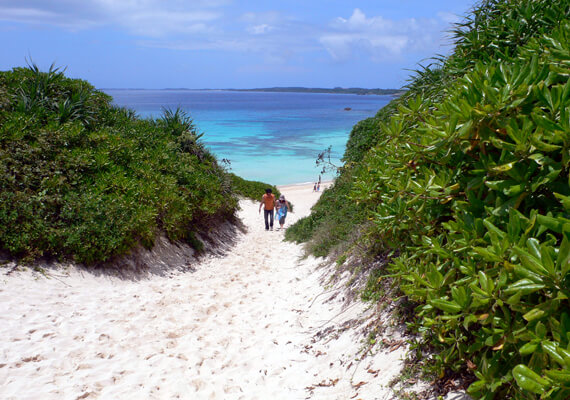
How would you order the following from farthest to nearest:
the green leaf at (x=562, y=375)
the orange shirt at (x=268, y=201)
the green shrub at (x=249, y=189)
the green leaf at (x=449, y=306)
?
the green shrub at (x=249, y=189)
the orange shirt at (x=268, y=201)
the green leaf at (x=449, y=306)
the green leaf at (x=562, y=375)

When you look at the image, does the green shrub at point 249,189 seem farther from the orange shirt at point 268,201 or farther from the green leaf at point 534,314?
the green leaf at point 534,314

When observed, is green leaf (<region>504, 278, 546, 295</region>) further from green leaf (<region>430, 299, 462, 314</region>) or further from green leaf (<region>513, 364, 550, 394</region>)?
green leaf (<region>430, 299, 462, 314</region>)

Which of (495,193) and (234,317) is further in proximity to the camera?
(234,317)

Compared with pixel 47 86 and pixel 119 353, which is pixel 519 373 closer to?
pixel 119 353

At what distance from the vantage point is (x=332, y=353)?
4.41 m

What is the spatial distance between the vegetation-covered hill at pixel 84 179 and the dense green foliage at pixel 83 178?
2cm

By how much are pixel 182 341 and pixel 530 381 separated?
4726 mm

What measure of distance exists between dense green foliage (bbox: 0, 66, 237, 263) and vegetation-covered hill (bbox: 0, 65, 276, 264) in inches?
0.8

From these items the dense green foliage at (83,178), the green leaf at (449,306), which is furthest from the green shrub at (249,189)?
the green leaf at (449,306)

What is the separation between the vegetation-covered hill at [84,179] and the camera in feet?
23.7

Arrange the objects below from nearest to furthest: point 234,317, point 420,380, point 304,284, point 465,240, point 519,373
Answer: point 519,373, point 465,240, point 420,380, point 234,317, point 304,284

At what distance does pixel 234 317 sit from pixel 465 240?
190 inches

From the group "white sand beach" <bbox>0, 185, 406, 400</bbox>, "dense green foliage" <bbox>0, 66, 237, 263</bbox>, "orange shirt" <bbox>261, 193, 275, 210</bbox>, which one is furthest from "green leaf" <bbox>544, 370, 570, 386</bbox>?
"orange shirt" <bbox>261, 193, 275, 210</bbox>

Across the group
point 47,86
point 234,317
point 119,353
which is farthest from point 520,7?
point 47,86
